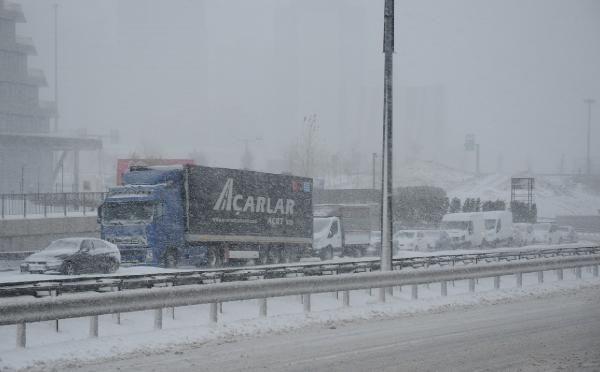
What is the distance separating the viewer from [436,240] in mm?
41906

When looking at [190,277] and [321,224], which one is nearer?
[190,277]

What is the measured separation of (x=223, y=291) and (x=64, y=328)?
106 inches

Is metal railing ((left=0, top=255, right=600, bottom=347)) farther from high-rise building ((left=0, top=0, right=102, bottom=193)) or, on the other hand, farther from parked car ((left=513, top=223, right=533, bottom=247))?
high-rise building ((left=0, top=0, right=102, bottom=193))

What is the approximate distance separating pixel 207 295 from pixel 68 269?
12095mm

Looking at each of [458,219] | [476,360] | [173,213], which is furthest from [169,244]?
[458,219]

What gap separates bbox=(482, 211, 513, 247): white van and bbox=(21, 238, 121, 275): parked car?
28.5 m

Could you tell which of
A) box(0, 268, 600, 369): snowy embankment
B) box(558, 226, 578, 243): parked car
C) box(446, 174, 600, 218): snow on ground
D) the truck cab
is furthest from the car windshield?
box(446, 174, 600, 218): snow on ground

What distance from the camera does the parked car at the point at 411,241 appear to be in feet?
137

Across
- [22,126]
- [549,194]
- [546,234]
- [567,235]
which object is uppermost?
[22,126]

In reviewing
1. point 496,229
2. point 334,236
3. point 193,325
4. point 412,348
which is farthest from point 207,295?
point 496,229

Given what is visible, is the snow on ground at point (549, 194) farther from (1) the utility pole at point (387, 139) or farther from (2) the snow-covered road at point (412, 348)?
(2) the snow-covered road at point (412, 348)

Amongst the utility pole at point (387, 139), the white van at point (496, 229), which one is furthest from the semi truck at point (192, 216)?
the white van at point (496, 229)

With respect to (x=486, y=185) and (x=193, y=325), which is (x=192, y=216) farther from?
(x=486, y=185)

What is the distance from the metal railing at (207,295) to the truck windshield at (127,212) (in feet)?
36.9
